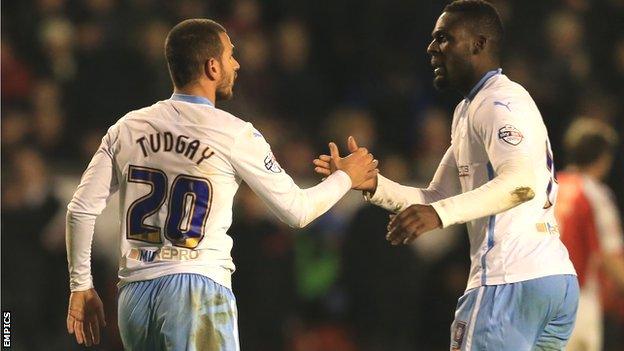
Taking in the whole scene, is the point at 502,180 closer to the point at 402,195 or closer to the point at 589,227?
the point at 402,195

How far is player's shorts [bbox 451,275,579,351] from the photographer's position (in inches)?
230

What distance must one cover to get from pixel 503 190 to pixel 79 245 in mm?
2079

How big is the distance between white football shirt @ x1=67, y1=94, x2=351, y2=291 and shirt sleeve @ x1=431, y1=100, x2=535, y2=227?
2.54ft

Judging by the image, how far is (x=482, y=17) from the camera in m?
6.26

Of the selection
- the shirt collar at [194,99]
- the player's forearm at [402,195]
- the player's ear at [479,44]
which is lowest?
the player's forearm at [402,195]

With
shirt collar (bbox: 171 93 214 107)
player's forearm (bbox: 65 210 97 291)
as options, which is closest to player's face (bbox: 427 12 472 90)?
shirt collar (bbox: 171 93 214 107)

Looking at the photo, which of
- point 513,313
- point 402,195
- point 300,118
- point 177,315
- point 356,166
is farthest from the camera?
point 300,118

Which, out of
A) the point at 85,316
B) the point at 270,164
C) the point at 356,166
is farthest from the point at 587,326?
the point at 85,316

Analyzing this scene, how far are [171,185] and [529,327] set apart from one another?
6.06ft

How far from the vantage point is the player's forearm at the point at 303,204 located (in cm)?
595

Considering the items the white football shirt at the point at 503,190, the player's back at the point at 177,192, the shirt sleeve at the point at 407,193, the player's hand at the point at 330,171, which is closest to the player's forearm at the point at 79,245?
the player's back at the point at 177,192

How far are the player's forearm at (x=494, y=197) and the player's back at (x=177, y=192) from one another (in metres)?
1.05

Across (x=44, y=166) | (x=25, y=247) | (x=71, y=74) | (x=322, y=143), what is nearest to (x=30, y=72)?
(x=71, y=74)

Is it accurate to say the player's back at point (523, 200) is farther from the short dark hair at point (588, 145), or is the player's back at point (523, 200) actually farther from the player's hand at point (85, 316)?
the short dark hair at point (588, 145)
